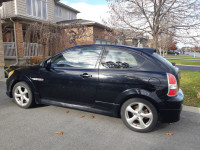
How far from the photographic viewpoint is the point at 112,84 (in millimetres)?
3129

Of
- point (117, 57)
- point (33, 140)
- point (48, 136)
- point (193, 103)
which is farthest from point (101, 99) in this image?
point (193, 103)

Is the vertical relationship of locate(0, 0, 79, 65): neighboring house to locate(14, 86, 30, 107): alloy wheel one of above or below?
above

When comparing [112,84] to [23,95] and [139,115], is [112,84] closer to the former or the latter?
[139,115]

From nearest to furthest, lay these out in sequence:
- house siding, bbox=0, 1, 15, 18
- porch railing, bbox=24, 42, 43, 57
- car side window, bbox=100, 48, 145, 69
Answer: car side window, bbox=100, 48, 145, 69 → porch railing, bbox=24, 42, 43, 57 → house siding, bbox=0, 1, 15, 18

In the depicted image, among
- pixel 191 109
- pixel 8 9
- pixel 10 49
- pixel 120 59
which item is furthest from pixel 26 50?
pixel 191 109

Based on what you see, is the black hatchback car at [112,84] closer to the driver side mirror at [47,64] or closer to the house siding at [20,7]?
the driver side mirror at [47,64]

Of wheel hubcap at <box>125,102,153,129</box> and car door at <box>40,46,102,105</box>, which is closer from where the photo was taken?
wheel hubcap at <box>125,102,153,129</box>

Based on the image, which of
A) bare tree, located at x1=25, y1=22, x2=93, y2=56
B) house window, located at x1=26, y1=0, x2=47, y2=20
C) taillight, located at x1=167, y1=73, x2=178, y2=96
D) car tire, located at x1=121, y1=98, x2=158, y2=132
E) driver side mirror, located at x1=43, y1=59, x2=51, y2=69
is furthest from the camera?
house window, located at x1=26, y1=0, x2=47, y2=20

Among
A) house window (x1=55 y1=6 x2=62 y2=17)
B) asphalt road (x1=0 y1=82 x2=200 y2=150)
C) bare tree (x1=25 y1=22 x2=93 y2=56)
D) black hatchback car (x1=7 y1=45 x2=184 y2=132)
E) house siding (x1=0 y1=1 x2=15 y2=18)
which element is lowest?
asphalt road (x1=0 y1=82 x2=200 y2=150)

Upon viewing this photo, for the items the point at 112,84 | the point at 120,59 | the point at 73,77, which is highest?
the point at 120,59

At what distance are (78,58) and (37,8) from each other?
1389 centimetres

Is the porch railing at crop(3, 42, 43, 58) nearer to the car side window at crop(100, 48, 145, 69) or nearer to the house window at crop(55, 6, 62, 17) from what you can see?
the house window at crop(55, 6, 62, 17)

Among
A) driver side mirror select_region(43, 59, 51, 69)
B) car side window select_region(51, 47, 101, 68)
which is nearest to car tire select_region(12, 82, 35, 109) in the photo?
driver side mirror select_region(43, 59, 51, 69)

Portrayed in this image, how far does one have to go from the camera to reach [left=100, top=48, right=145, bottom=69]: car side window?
3.09 m
